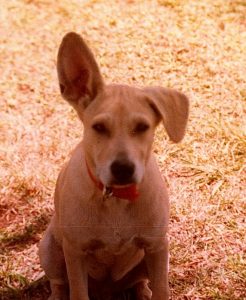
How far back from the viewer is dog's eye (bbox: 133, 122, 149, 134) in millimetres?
2996

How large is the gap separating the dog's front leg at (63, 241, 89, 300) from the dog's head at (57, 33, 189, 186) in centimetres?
58

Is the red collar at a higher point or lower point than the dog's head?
lower

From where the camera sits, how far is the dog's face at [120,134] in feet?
9.61

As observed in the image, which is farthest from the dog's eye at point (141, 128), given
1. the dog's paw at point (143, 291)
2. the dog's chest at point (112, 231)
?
the dog's paw at point (143, 291)

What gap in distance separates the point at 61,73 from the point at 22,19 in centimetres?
434

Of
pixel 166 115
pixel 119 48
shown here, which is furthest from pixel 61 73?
pixel 119 48

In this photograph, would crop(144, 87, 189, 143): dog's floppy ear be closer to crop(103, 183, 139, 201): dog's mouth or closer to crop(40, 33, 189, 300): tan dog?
crop(40, 33, 189, 300): tan dog

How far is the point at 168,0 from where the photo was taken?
7.49 metres

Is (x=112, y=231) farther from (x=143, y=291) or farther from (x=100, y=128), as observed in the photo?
(x=143, y=291)

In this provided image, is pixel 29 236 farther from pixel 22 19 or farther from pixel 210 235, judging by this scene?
pixel 22 19

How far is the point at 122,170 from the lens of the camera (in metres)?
2.91

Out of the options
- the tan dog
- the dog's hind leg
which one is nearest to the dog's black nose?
the tan dog

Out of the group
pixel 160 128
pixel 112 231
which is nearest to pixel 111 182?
pixel 112 231

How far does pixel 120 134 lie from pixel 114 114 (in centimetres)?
10
